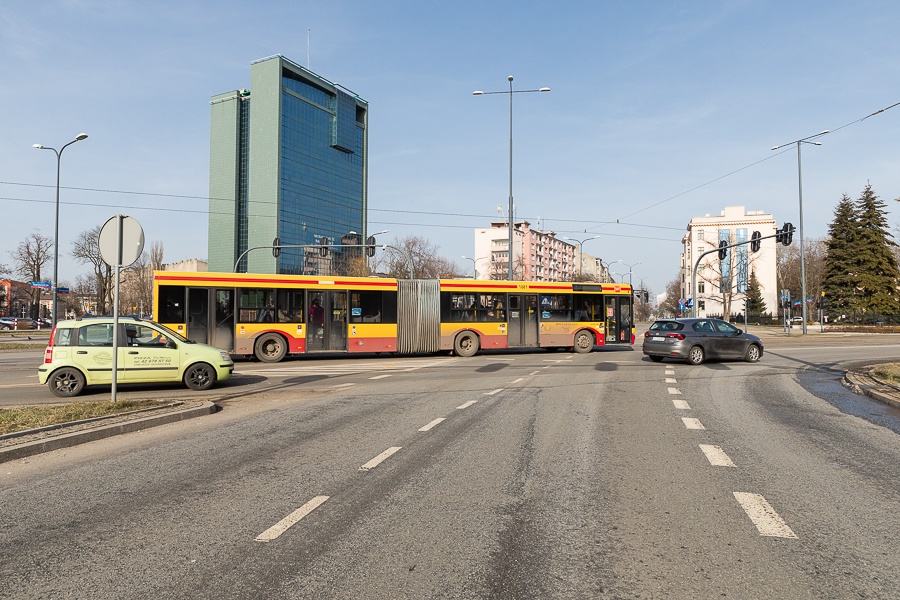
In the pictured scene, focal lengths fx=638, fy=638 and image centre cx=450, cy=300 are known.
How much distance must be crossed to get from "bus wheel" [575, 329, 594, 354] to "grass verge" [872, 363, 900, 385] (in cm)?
1014

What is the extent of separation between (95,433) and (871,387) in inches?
543

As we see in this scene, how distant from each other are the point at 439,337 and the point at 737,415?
13.7 m

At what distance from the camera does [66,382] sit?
38.6ft

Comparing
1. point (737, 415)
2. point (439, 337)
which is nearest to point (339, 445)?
point (737, 415)

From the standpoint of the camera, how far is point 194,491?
17.4ft

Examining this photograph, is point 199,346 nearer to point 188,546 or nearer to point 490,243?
point 188,546

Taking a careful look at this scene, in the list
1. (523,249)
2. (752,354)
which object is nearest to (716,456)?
(752,354)

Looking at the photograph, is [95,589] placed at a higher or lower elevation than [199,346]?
lower

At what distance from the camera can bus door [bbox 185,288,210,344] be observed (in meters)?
19.3

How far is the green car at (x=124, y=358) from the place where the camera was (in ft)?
38.5

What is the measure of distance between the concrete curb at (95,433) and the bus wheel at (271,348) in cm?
1036

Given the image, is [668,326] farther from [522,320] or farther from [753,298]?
[753,298]

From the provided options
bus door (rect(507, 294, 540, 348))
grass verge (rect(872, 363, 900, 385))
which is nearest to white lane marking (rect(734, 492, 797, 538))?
grass verge (rect(872, 363, 900, 385))

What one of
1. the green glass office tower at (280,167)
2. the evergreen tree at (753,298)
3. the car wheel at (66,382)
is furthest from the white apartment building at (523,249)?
the car wheel at (66,382)
